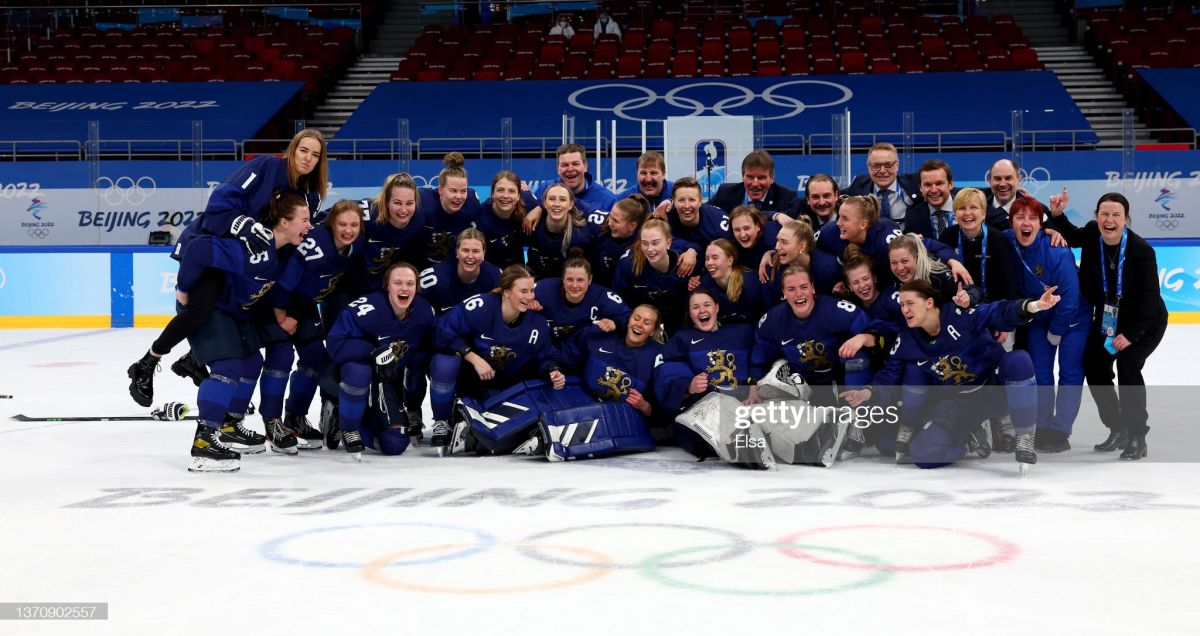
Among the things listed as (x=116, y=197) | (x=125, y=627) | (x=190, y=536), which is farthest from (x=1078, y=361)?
(x=116, y=197)

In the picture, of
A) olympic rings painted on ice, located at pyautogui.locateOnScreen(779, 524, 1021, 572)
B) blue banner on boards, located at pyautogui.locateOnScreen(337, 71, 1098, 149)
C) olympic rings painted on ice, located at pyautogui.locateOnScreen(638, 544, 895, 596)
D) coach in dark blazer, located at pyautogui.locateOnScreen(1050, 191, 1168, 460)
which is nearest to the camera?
olympic rings painted on ice, located at pyautogui.locateOnScreen(638, 544, 895, 596)

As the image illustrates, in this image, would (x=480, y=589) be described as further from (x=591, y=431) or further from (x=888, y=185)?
(x=888, y=185)

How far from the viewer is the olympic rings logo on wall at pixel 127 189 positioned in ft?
42.3

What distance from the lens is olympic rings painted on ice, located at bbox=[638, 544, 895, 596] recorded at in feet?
10.2

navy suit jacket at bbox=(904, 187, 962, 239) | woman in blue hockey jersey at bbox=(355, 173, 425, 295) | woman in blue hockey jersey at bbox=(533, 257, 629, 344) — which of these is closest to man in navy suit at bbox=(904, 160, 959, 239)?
navy suit jacket at bbox=(904, 187, 962, 239)

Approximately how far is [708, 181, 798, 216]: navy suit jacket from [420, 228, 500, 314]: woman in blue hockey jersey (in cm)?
137

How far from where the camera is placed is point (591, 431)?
526 centimetres

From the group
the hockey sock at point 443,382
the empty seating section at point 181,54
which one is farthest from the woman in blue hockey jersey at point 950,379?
the empty seating section at point 181,54

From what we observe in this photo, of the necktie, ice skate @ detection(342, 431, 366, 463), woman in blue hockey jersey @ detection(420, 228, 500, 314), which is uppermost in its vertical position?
the necktie

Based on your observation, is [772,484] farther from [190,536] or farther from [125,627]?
[125,627]

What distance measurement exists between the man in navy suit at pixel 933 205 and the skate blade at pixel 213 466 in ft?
10.8

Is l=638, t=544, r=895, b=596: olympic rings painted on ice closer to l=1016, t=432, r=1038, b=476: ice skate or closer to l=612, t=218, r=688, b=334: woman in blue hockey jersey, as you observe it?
l=1016, t=432, r=1038, b=476: ice skate

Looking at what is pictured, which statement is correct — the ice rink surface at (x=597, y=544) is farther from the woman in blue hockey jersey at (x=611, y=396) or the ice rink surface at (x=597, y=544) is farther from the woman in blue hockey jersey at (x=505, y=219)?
the woman in blue hockey jersey at (x=505, y=219)

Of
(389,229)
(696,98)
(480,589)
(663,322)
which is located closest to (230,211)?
(389,229)
